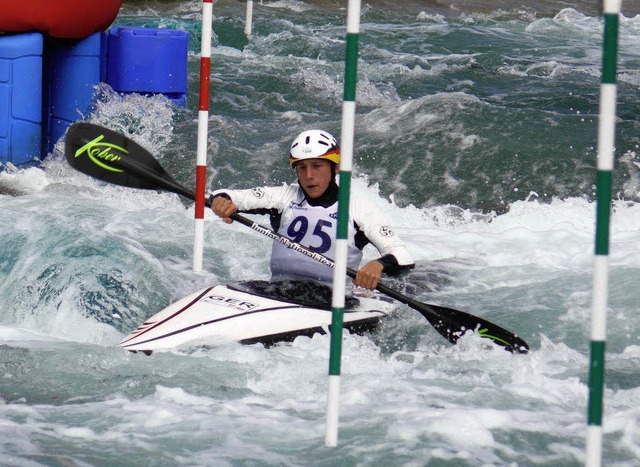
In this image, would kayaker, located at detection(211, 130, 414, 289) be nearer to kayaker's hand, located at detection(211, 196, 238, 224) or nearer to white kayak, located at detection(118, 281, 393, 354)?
kayaker's hand, located at detection(211, 196, 238, 224)

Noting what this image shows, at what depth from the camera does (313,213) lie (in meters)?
5.00

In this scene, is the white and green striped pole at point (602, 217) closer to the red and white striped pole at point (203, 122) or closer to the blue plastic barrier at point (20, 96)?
the red and white striped pole at point (203, 122)

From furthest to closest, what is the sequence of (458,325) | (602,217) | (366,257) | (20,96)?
1. (20,96)
2. (366,257)
3. (458,325)
4. (602,217)

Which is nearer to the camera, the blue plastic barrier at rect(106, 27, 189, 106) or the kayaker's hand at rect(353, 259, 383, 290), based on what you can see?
the kayaker's hand at rect(353, 259, 383, 290)

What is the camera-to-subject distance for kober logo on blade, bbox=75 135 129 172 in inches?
212

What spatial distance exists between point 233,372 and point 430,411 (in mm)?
863

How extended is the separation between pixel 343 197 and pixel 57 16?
15.0ft

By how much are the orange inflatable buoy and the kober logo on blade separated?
2037 mm

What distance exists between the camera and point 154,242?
643cm

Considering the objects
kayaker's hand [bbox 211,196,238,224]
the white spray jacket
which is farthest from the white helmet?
kayaker's hand [bbox 211,196,238,224]

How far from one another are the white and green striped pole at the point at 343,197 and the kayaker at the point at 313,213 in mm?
1475

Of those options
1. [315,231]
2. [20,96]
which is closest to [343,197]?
[315,231]

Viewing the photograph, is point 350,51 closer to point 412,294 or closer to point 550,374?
point 550,374

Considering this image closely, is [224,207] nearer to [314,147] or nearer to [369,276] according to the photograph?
[314,147]
